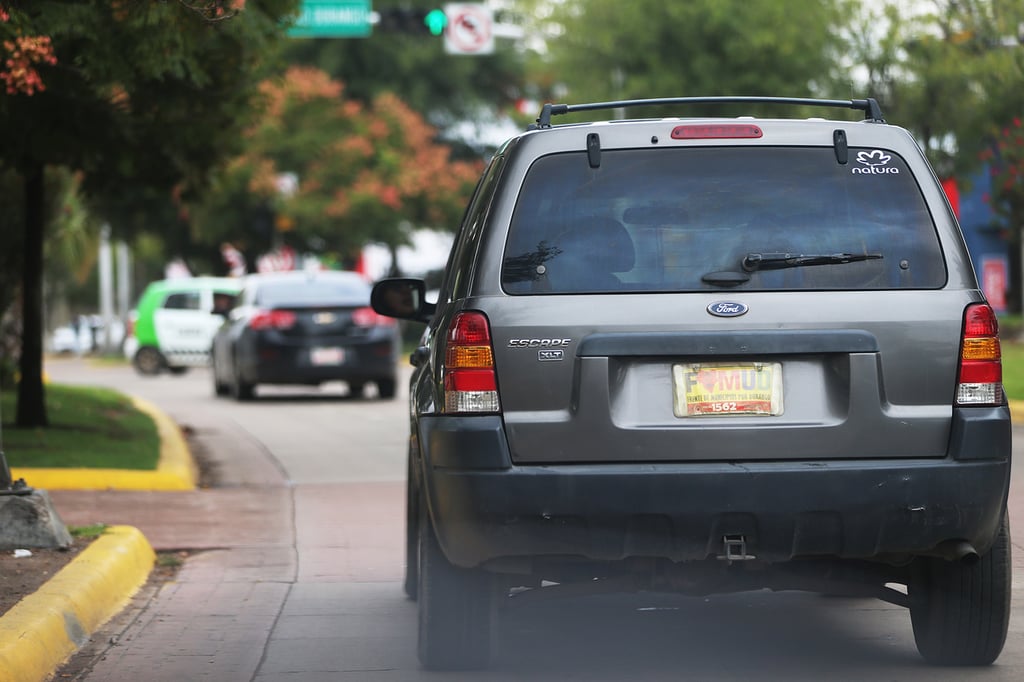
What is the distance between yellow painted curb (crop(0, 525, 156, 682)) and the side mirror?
1.74m

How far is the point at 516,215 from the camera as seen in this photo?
5.75m

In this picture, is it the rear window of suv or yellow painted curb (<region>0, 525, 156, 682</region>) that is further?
yellow painted curb (<region>0, 525, 156, 682</region>)

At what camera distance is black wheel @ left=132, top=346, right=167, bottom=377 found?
111ft

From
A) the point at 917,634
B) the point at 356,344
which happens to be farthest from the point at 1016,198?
the point at 917,634

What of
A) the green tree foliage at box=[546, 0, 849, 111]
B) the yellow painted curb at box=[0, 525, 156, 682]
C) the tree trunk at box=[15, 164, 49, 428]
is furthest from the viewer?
the green tree foliage at box=[546, 0, 849, 111]

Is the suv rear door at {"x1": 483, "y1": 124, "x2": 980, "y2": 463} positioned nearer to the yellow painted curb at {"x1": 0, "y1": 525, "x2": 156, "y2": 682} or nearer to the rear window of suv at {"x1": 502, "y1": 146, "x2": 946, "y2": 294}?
the rear window of suv at {"x1": 502, "y1": 146, "x2": 946, "y2": 294}

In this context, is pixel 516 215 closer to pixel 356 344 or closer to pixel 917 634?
pixel 917 634

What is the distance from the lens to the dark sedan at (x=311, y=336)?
2216 cm

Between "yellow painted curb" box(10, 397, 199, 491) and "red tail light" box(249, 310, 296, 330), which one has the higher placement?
"red tail light" box(249, 310, 296, 330)

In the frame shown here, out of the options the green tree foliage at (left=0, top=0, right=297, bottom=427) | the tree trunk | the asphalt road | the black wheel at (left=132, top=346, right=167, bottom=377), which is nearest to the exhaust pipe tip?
the asphalt road

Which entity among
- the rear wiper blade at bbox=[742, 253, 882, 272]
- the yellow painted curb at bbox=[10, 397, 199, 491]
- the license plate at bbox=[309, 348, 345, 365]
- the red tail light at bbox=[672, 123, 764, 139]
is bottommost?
the yellow painted curb at bbox=[10, 397, 199, 491]

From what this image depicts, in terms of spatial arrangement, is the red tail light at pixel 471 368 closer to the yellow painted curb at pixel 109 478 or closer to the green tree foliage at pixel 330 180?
the yellow painted curb at pixel 109 478

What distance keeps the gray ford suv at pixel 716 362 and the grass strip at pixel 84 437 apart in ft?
24.9

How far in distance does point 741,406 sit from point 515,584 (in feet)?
3.66
